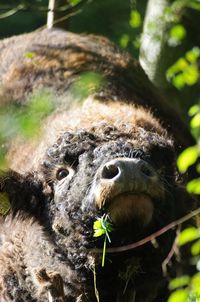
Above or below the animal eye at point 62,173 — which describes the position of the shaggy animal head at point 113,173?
above

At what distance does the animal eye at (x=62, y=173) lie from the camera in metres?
6.81

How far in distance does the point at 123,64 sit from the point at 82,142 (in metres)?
2.54

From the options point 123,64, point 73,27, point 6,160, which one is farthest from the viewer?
point 73,27

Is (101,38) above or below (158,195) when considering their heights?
below

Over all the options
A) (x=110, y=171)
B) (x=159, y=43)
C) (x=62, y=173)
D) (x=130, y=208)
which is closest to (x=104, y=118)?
(x=62, y=173)

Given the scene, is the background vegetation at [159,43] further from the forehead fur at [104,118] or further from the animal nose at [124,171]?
the animal nose at [124,171]

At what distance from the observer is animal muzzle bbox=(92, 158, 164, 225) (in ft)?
19.4

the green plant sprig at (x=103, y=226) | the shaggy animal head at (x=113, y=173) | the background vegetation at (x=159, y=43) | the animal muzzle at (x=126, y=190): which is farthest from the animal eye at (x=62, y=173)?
the green plant sprig at (x=103, y=226)

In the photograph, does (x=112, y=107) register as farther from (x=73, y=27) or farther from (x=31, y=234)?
(x=73, y=27)

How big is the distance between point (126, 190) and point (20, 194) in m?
1.53

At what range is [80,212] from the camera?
6.44 metres

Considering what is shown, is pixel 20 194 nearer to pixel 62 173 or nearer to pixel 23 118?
pixel 62 173

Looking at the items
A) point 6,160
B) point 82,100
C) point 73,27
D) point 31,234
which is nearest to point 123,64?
point 82,100

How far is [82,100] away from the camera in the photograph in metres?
8.05
